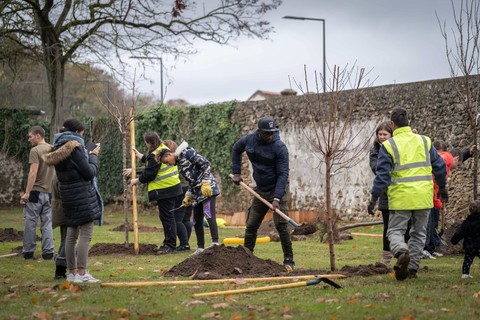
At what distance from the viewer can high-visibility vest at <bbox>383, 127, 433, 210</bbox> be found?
1020cm

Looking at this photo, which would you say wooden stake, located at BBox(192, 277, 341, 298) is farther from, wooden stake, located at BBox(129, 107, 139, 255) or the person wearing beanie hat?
wooden stake, located at BBox(129, 107, 139, 255)

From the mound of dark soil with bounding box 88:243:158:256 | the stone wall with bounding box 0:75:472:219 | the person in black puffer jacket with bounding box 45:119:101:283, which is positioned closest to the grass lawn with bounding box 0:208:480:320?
the person in black puffer jacket with bounding box 45:119:101:283

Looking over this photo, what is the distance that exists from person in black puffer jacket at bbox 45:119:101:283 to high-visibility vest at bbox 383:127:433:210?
12.0 feet

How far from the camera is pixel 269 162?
11.9 metres

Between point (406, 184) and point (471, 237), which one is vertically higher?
point (406, 184)

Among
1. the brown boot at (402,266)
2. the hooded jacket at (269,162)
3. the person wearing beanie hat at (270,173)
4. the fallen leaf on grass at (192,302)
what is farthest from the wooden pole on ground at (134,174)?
the fallen leaf on grass at (192,302)

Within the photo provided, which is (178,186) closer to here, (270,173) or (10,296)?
(270,173)

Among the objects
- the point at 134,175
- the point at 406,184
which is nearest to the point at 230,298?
the point at 406,184

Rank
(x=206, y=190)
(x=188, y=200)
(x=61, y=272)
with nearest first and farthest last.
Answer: (x=61, y=272) < (x=206, y=190) < (x=188, y=200)

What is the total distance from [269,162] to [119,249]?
444cm

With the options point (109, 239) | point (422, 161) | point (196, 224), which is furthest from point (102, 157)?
point (422, 161)

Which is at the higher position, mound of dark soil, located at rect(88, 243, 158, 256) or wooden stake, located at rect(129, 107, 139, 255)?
wooden stake, located at rect(129, 107, 139, 255)

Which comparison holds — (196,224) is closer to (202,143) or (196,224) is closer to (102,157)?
(202,143)

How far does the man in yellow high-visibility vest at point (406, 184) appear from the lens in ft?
33.4
